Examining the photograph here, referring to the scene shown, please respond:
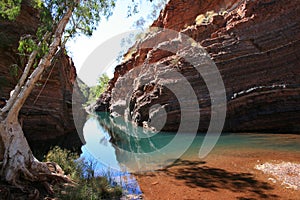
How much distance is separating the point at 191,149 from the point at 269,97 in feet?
25.0

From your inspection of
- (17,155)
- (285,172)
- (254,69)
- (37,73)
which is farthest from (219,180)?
(254,69)

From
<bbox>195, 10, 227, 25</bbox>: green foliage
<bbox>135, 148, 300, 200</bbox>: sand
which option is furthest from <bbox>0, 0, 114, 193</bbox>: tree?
<bbox>195, 10, 227, 25</bbox>: green foliage

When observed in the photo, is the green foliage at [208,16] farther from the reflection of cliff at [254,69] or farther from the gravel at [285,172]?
the gravel at [285,172]

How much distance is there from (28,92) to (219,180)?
5851 mm

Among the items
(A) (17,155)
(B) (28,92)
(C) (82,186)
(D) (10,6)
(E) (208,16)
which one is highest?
(E) (208,16)

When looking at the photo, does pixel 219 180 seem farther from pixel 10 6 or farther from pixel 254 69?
pixel 254 69

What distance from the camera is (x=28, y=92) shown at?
242 inches

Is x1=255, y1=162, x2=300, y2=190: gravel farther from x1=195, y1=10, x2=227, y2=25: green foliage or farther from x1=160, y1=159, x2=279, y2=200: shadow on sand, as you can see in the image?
x1=195, y1=10, x2=227, y2=25: green foliage

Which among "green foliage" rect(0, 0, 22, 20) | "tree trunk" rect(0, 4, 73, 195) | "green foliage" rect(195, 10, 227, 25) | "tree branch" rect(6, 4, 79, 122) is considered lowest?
"tree trunk" rect(0, 4, 73, 195)

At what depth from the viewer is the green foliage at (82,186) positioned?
5152mm

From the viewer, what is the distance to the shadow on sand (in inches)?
231

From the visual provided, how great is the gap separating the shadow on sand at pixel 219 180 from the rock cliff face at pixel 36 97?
6838 millimetres

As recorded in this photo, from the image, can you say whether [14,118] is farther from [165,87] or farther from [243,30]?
[243,30]

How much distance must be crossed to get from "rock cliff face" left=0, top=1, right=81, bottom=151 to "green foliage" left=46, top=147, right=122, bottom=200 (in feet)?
13.1
